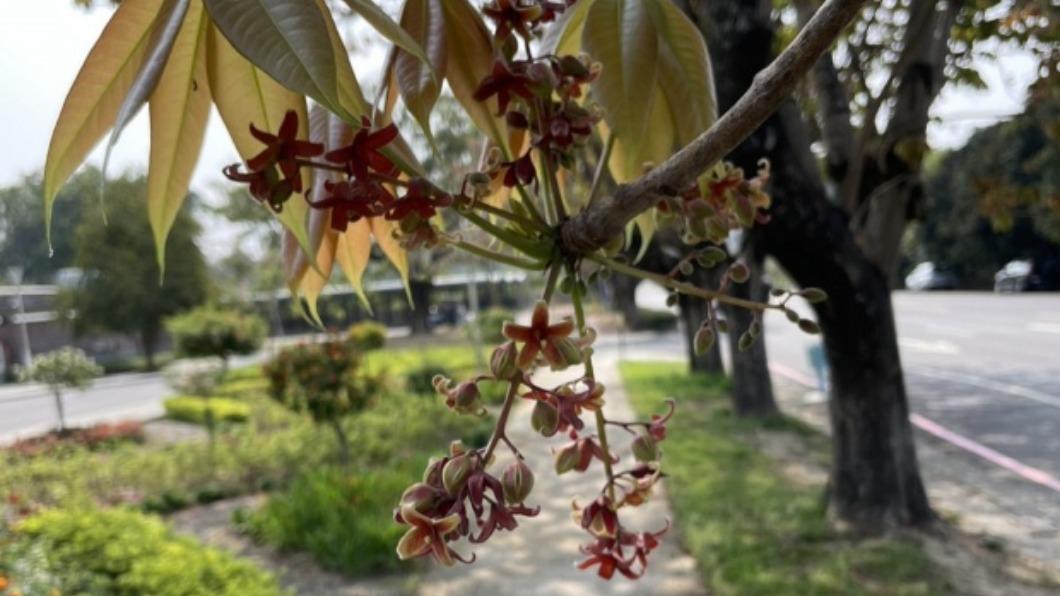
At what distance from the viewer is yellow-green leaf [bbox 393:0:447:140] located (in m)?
0.55

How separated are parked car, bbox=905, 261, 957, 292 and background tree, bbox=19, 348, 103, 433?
105 feet

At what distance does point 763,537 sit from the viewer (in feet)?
15.4

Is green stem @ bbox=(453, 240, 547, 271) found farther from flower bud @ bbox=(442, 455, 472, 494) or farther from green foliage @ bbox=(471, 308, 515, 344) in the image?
green foliage @ bbox=(471, 308, 515, 344)

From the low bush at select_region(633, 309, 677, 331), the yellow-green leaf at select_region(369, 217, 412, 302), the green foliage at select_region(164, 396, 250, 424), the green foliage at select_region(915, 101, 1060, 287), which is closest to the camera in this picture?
the yellow-green leaf at select_region(369, 217, 412, 302)

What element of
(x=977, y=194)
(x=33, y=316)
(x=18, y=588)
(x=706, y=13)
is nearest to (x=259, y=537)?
(x=18, y=588)

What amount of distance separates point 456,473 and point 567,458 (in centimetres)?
19

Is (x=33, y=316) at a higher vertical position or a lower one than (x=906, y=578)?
higher

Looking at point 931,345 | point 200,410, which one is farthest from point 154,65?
point 931,345

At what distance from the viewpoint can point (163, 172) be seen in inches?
22.5

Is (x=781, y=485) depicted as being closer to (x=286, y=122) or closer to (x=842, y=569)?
(x=842, y=569)

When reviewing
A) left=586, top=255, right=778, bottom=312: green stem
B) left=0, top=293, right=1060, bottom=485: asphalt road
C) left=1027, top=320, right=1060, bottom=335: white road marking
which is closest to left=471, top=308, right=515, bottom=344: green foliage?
left=0, top=293, right=1060, bottom=485: asphalt road

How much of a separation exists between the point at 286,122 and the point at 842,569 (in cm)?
434

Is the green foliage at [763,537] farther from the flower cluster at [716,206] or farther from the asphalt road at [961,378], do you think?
the flower cluster at [716,206]

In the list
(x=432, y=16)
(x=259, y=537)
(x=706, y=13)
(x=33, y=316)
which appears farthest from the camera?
(x=33, y=316)
